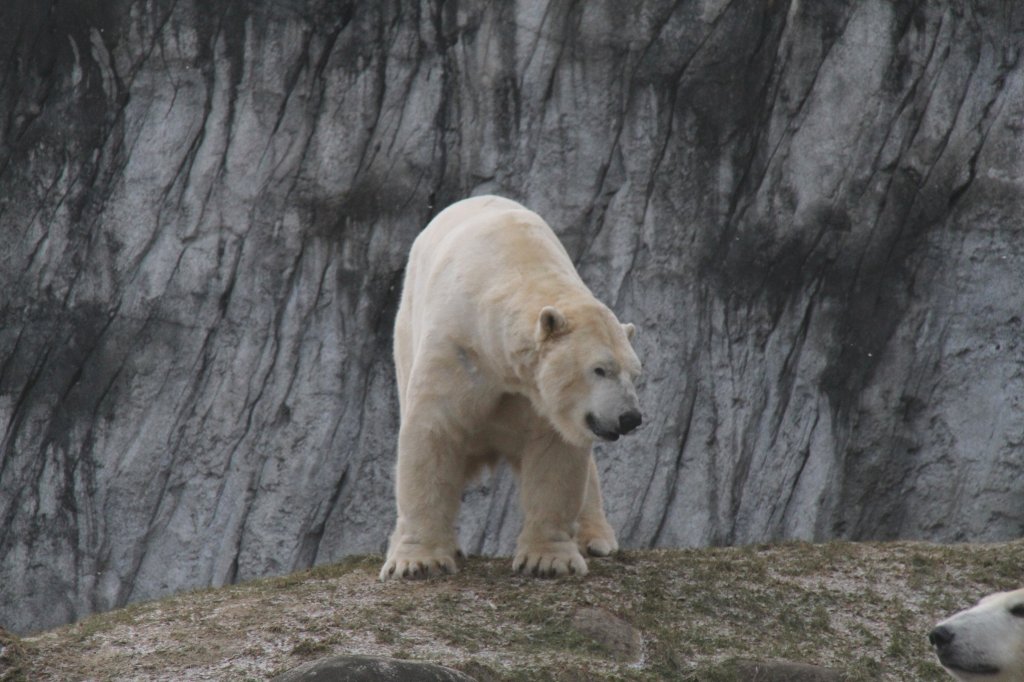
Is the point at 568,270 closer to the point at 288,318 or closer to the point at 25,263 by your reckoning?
the point at 288,318

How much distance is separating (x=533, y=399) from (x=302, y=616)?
1293 millimetres

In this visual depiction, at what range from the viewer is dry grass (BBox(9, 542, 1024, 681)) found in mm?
5242

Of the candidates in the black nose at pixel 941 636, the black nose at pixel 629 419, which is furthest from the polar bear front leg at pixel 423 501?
the black nose at pixel 941 636

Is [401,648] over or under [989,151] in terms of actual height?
under

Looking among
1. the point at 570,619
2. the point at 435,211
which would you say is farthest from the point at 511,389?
the point at 435,211

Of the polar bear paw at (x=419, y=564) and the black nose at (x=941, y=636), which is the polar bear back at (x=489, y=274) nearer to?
the polar bear paw at (x=419, y=564)

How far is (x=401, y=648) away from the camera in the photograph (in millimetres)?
5297

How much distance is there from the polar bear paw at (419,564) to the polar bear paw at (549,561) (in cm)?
30

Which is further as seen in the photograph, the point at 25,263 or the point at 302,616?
the point at 25,263

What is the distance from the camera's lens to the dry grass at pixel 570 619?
524 cm

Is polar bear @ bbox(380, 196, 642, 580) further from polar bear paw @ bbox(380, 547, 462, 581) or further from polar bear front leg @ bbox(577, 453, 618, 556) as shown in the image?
polar bear front leg @ bbox(577, 453, 618, 556)

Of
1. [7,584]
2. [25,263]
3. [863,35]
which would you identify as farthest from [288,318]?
[863,35]

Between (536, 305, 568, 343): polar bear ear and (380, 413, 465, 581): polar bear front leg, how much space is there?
0.68 m

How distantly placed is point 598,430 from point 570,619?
75cm
